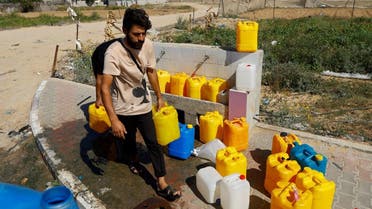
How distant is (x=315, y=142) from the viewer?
15.8ft

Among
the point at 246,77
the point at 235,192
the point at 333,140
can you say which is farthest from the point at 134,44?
the point at 333,140

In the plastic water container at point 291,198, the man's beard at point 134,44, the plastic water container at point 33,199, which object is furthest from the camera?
the man's beard at point 134,44

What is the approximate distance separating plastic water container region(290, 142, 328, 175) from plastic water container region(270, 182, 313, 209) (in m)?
0.66

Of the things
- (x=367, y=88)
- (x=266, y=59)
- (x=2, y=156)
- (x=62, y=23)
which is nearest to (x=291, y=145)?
(x=367, y=88)

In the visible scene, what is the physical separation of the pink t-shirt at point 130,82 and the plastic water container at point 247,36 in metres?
1.80

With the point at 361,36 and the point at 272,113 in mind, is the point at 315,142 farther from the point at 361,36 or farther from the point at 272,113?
the point at 361,36

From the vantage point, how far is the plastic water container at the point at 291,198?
2884mm

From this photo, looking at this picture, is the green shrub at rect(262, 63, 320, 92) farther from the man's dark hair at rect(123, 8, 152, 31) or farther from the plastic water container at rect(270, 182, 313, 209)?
the man's dark hair at rect(123, 8, 152, 31)

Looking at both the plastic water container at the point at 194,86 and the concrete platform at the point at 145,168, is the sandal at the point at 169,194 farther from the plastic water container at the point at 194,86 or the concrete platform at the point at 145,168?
the plastic water container at the point at 194,86

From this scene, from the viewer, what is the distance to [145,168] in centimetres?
437

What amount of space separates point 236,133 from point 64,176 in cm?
248

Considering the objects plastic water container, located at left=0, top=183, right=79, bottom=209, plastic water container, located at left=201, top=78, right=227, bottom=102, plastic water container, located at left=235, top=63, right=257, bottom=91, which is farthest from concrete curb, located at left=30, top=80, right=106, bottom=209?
plastic water container, located at left=235, top=63, right=257, bottom=91

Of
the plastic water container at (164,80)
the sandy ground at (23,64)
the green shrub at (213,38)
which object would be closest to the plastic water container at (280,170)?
the plastic water container at (164,80)

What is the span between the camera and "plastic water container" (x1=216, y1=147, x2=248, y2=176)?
12.1 ft
